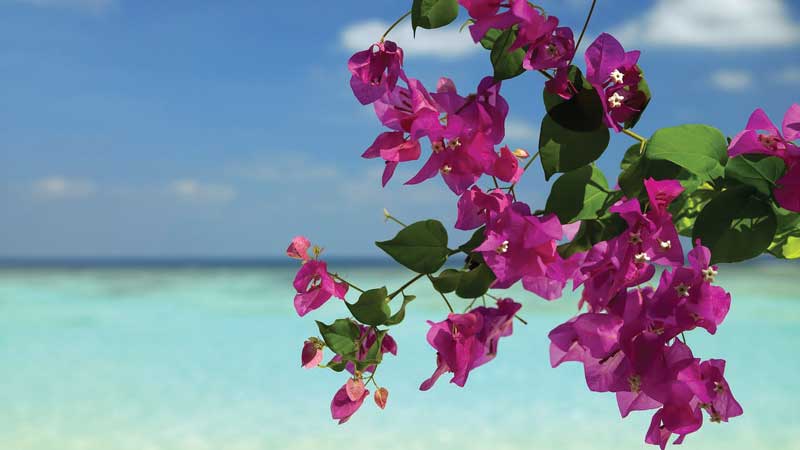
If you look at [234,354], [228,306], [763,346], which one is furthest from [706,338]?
[228,306]

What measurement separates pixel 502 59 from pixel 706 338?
6962 millimetres

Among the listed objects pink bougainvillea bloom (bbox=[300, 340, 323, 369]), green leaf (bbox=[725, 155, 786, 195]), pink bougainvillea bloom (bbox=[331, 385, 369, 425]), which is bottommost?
pink bougainvillea bloom (bbox=[331, 385, 369, 425])

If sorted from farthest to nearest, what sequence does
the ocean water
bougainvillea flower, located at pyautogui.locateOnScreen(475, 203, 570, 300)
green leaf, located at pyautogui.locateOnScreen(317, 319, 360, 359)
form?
the ocean water → green leaf, located at pyautogui.locateOnScreen(317, 319, 360, 359) → bougainvillea flower, located at pyautogui.locateOnScreen(475, 203, 570, 300)

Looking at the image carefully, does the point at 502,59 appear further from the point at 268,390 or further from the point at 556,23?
the point at 268,390

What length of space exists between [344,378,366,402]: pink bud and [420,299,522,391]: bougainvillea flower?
54mm

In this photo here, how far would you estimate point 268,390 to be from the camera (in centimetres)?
473

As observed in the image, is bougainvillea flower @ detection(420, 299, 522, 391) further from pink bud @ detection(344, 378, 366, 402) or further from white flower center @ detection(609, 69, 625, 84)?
white flower center @ detection(609, 69, 625, 84)

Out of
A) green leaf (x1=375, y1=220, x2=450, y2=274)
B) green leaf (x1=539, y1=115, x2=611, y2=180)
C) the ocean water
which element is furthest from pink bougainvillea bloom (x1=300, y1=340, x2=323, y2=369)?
the ocean water

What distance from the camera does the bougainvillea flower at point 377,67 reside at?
554 millimetres

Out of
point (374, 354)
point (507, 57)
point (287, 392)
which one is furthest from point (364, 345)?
point (287, 392)

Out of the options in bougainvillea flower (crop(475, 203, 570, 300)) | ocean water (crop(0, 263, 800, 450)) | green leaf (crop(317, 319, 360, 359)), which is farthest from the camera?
ocean water (crop(0, 263, 800, 450))

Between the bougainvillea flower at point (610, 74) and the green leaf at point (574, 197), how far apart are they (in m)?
0.04

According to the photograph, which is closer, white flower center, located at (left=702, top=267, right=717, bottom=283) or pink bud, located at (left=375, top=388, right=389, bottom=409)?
white flower center, located at (left=702, top=267, right=717, bottom=283)

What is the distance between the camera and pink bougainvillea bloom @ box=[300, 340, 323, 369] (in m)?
0.64
